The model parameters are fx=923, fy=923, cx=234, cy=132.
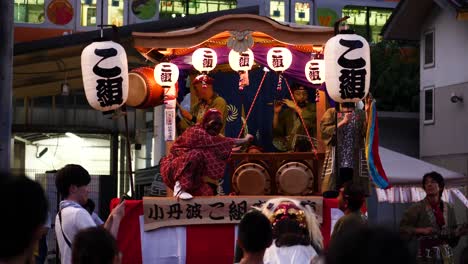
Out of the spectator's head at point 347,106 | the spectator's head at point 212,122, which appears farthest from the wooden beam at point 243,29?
the spectator's head at point 212,122

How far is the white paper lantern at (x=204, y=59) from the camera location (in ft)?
46.4

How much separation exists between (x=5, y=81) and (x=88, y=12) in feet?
72.6

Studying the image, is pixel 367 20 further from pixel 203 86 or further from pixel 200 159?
pixel 200 159

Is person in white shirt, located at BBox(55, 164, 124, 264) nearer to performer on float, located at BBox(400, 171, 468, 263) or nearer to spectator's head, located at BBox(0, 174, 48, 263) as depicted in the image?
spectator's head, located at BBox(0, 174, 48, 263)

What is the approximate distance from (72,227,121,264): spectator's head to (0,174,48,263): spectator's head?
104 centimetres

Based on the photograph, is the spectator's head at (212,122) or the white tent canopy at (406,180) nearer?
the spectator's head at (212,122)

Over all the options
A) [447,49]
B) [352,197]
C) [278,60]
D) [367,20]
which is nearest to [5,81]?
[352,197]

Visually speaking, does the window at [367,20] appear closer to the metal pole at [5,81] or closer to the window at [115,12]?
the window at [115,12]

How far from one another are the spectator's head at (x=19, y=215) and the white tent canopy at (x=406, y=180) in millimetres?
18760

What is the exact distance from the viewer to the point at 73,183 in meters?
7.16

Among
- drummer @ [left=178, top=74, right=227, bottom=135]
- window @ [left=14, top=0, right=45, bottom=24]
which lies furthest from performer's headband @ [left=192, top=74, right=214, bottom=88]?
window @ [left=14, top=0, right=45, bottom=24]

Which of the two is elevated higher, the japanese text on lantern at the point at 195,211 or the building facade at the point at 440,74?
the building facade at the point at 440,74

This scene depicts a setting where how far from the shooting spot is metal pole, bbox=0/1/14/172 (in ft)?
32.2

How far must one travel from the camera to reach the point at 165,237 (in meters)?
12.0
